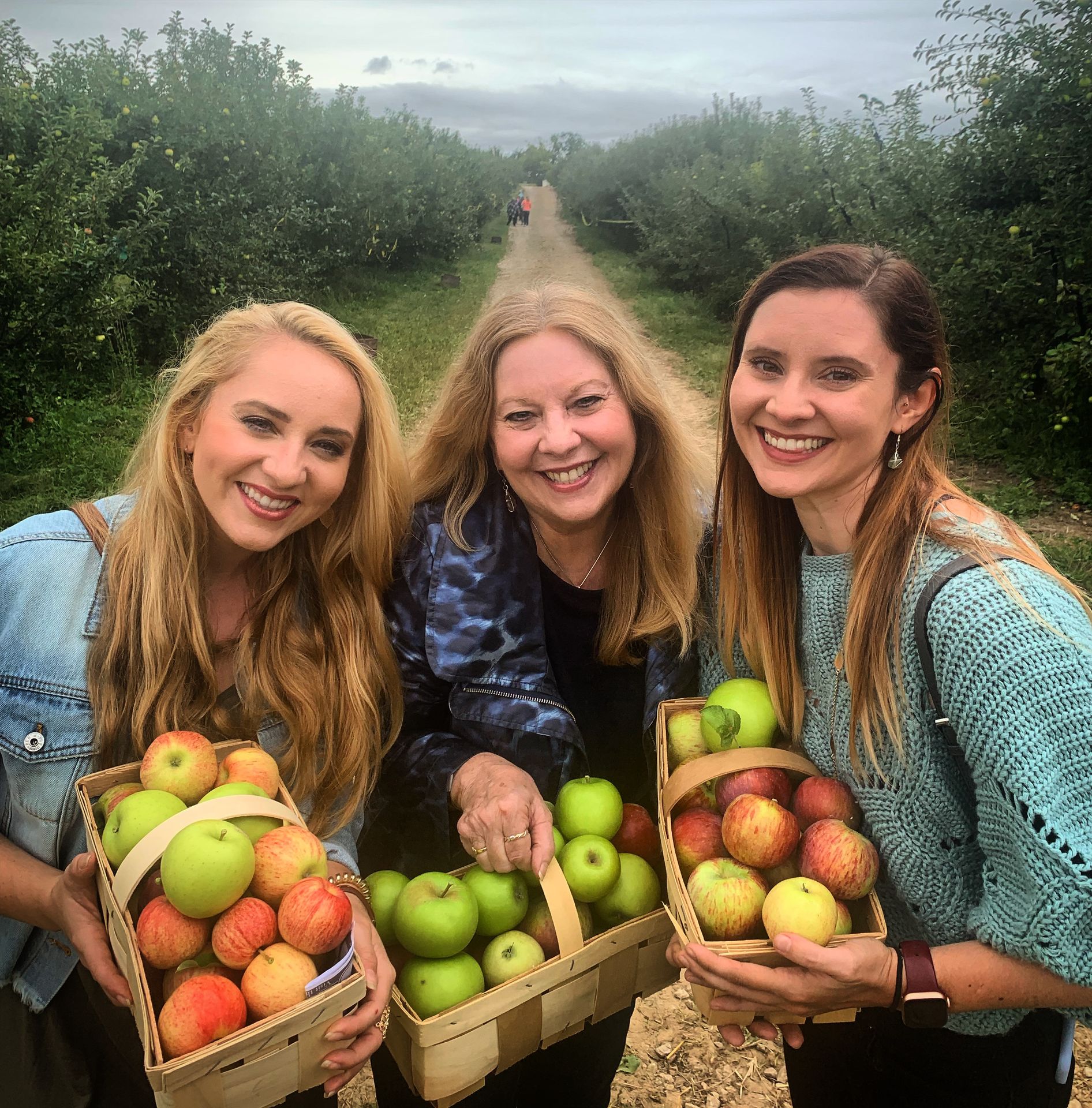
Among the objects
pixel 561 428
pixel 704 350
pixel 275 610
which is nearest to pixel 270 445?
pixel 275 610

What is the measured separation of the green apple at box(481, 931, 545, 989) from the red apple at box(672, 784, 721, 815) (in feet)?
1.30

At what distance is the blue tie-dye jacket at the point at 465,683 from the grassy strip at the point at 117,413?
1028 mm

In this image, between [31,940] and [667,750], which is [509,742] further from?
[31,940]

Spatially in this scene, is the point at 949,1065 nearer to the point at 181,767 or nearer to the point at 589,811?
the point at 589,811

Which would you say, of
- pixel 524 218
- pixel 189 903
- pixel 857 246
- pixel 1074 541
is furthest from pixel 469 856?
pixel 524 218

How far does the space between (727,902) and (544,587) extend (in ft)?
3.55

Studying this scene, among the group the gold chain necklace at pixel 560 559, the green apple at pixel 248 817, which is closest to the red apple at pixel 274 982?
the green apple at pixel 248 817

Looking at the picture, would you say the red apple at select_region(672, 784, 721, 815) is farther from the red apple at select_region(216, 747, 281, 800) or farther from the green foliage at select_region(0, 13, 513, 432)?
the green foliage at select_region(0, 13, 513, 432)

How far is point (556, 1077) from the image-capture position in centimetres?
230

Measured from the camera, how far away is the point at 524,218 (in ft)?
169

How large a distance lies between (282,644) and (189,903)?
32.5 inches

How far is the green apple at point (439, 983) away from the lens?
1.57 m

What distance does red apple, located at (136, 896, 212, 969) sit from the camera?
130 centimetres

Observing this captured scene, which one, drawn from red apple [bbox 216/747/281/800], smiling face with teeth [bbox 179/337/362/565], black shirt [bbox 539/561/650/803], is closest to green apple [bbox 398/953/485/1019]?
red apple [bbox 216/747/281/800]
